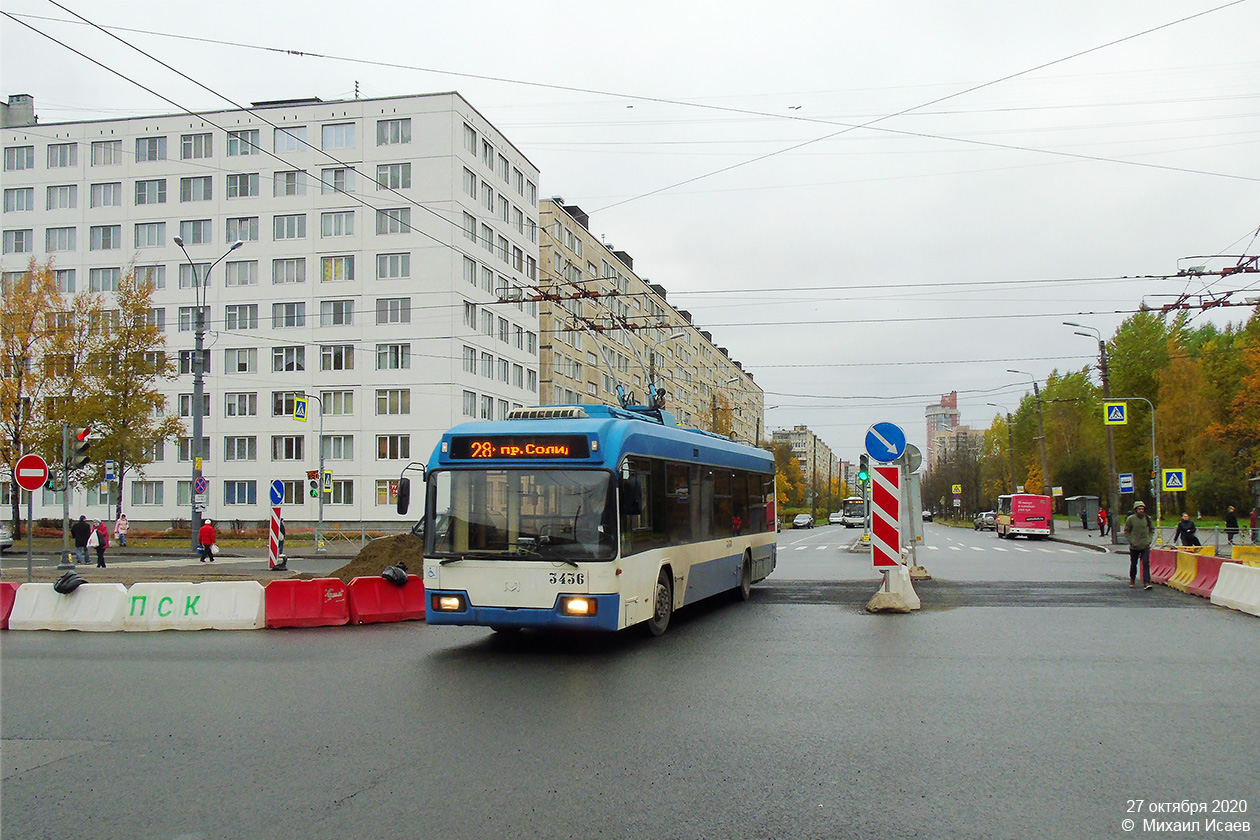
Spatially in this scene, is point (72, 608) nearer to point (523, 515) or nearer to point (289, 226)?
point (523, 515)

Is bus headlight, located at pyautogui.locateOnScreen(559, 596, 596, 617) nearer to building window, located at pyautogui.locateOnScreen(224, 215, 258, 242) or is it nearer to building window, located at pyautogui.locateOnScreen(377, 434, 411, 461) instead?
building window, located at pyautogui.locateOnScreen(377, 434, 411, 461)

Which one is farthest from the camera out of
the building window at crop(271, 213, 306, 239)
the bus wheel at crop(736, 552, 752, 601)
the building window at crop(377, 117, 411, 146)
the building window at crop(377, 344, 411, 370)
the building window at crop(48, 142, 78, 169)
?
the building window at crop(48, 142, 78, 169)

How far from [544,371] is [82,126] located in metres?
31.0

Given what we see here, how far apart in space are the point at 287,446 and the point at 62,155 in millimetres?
22077

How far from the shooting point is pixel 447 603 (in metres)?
10.7

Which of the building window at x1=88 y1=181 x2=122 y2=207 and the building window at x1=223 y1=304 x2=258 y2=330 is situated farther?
the building window at x1=88 y1=181 x2=122 y2=207

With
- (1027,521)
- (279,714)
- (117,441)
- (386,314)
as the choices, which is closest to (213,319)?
(386,314)

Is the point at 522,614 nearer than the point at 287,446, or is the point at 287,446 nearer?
the point at 522,614

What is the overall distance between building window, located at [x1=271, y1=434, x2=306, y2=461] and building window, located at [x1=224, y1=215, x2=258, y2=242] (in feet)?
37.0

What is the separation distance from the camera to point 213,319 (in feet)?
183

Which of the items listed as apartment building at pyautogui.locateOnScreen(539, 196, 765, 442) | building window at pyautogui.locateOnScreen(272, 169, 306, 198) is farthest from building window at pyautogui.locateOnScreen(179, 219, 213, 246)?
apartment building at pyautogui.locateOnScreen(539, 196, 765, 442)

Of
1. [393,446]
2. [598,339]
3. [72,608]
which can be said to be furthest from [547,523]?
[393,446]

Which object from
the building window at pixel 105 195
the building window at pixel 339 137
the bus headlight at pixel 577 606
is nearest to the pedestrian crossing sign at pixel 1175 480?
the bus headlight at pixel 577 606

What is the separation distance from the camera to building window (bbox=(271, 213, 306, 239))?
180ft
